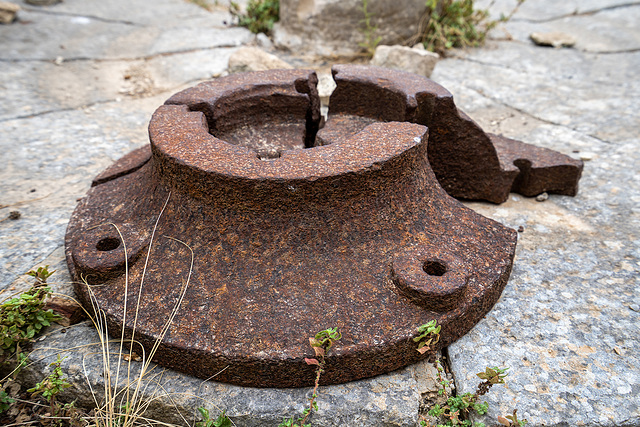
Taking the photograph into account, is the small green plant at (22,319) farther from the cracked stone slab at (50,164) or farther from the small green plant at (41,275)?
the cracked stone slab at (50,164)

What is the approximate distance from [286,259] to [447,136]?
2.99ft

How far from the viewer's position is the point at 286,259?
1.39 metres

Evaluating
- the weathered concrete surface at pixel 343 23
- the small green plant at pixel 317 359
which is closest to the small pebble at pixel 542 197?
the small green plant at pixel 317 359

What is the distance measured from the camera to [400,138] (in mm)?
1502

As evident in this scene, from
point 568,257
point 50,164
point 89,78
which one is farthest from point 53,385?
point 89,78

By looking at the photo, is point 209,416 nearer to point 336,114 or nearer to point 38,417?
point 38,417

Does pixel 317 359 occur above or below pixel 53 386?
above

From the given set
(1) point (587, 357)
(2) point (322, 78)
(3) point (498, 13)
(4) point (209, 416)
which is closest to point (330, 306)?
(4) point (209, 416)

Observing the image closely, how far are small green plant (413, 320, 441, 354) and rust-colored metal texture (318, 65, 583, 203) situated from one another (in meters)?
0.81

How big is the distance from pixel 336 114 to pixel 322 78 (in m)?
1.25

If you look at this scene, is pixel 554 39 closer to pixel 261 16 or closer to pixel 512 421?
pixel 261 16

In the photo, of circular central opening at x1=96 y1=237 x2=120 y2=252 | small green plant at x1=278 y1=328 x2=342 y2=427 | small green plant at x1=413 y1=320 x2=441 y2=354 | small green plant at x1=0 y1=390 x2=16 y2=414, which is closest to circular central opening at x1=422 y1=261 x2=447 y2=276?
small green plant at x1=413 y1=320 x2=441 y2=354

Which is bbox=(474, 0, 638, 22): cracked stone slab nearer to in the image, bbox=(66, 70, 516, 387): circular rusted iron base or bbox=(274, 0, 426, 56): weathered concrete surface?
bbox=(274, 0, 426, 56): weathered concrete surface

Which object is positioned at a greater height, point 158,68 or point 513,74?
point 513,74
